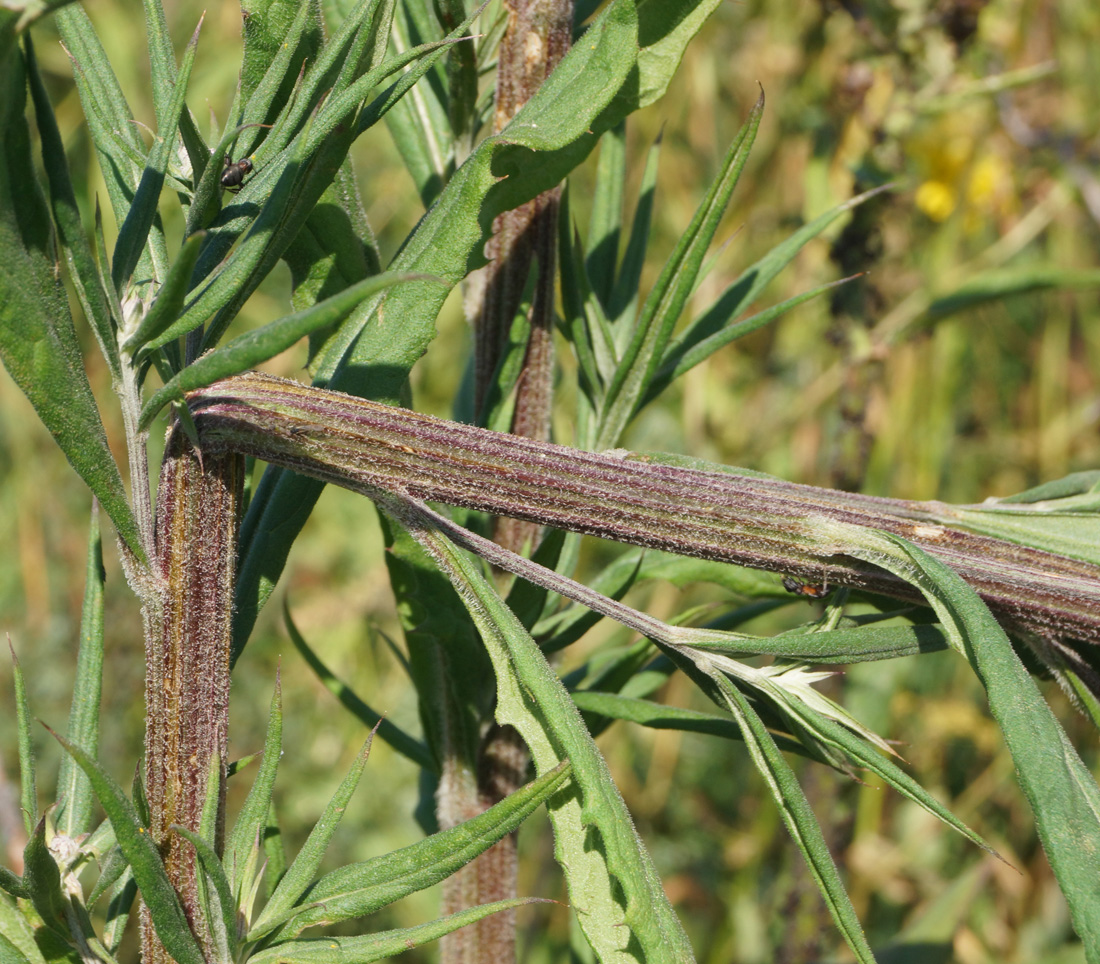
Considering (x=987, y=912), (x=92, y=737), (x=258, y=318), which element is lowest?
(x=987, y=912)

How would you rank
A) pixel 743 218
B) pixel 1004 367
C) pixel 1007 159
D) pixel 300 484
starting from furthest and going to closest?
pixel 1004 367
pixel 743 218
pixel 1007 159
pixel 300 484

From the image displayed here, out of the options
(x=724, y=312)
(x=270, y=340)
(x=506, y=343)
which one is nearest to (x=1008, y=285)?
(x=724, y=312)

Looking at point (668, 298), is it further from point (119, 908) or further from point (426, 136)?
point (119, 908)

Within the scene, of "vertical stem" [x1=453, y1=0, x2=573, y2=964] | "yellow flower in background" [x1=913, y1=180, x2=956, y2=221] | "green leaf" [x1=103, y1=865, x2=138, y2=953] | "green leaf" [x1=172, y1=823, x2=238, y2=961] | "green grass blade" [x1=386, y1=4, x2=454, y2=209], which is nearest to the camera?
"green leaf" [x1=172, y1=823, x2=238, y2=961]

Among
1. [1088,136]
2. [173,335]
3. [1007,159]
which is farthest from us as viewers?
[1088,136]

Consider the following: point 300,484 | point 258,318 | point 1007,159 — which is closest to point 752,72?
point 1007,159

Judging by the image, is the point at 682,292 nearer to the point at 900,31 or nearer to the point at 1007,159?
the point at 900,31

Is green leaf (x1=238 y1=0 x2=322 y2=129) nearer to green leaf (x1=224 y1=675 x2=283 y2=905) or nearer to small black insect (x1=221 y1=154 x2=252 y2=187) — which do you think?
small black insect (x1=221 y1=154 x2=252 y2=187)

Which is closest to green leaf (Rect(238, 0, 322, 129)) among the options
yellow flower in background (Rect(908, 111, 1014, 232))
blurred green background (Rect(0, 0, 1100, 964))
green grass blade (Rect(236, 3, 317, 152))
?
green grass blade (Rect(236, 3, 317, 152))
